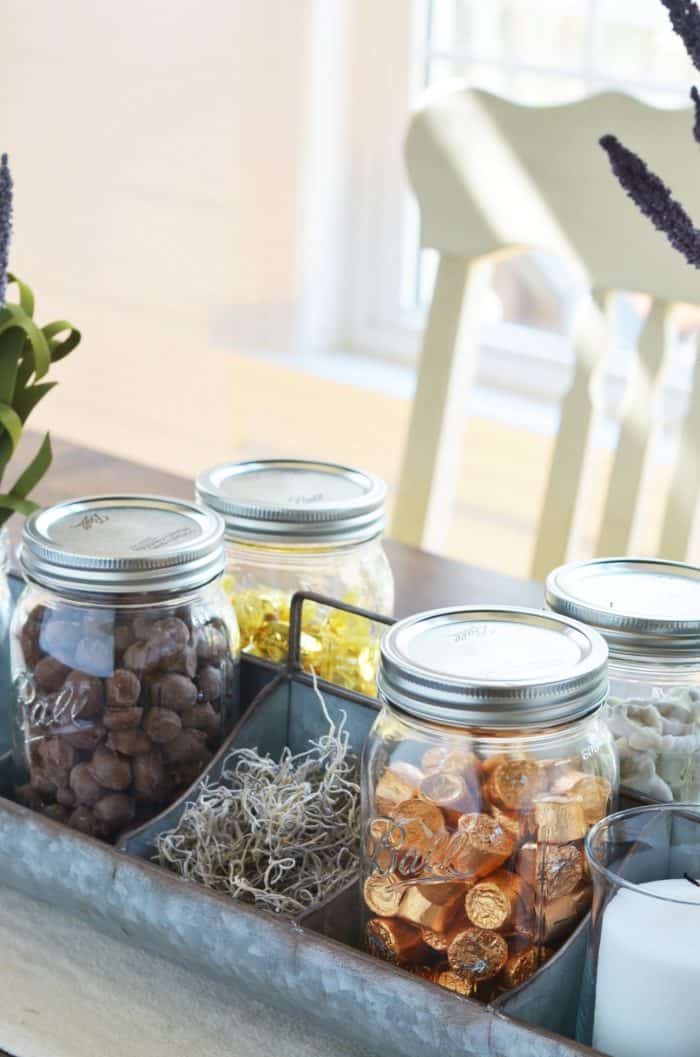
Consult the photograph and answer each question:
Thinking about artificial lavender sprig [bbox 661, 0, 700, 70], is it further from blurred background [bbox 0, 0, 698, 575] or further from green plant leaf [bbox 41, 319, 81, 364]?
blurred background [bbox 0, 0, 698, 575]

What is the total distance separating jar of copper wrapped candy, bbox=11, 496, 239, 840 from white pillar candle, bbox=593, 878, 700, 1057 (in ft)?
0.79

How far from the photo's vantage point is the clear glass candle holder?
529mm

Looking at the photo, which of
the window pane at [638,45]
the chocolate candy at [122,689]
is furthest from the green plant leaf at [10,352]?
the window pane at [638,45]

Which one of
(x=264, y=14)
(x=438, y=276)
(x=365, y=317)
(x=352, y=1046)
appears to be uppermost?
(x=264, y=14)

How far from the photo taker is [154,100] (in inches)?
97.9

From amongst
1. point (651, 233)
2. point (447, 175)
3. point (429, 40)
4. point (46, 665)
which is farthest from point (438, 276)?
point (429, 40)

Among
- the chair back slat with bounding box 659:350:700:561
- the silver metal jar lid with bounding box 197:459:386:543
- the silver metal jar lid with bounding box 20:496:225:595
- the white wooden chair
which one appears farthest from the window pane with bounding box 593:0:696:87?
the silver metal jar lid with bounding box 20:496:225:595

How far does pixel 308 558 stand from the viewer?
818mm

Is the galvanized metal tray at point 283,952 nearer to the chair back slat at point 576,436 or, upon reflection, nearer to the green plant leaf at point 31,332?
the green plant leaf at point 31,332

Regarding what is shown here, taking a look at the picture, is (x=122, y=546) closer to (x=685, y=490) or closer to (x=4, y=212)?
(x=4, y=212)

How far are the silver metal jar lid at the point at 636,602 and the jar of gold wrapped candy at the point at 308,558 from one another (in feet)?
Result: 0.46

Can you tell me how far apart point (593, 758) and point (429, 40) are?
6.69 ft

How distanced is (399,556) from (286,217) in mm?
1453

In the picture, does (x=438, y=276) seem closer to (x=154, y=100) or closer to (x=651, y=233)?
(x=651, y=233)
